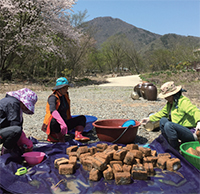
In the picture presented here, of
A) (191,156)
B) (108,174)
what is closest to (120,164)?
(108,174)

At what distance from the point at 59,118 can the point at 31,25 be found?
42.9ft

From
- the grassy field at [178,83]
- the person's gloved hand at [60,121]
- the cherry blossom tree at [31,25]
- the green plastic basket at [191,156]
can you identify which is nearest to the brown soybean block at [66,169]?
the person's gloved hand at [60,121]

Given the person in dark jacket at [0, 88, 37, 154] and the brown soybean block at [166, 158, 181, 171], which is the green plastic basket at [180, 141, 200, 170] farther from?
the person in dark jacket at [0, 88, 37, 154]

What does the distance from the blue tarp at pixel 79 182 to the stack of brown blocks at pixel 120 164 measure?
0.06 meters

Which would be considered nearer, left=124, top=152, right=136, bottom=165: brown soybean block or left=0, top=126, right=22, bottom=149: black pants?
left=124, top=152, right=136, bottom=165: brown soybean block

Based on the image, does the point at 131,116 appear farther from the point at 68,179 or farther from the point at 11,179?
the point at 11,179

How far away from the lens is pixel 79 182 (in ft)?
8.22

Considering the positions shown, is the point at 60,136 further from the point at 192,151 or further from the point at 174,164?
the point at 192,151

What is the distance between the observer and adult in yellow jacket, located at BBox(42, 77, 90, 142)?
11.7 feet

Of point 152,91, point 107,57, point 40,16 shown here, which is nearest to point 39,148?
point 152,91

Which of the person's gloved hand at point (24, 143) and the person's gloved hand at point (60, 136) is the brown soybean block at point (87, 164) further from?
the person's gloved hand at point (60, 136)

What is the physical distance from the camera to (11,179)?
7.96ft

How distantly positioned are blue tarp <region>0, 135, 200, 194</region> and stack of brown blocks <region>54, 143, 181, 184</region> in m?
0.06

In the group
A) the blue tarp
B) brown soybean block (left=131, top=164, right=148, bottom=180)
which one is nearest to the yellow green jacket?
the blue tarp
